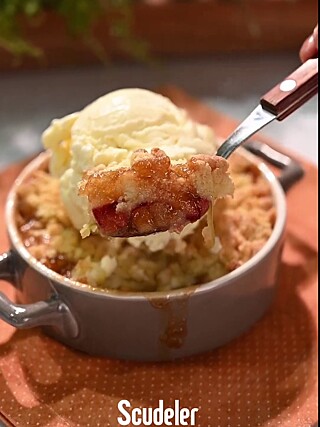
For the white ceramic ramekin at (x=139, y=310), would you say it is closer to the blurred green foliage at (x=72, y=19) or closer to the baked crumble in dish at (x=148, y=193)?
the baked crumble in dish at (x=148, y=193)

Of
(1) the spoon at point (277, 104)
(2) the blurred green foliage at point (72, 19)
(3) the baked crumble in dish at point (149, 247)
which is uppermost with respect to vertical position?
(1) the spoon at point (277, 104)

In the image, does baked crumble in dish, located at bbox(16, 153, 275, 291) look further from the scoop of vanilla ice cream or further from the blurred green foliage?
the blurred green foliage

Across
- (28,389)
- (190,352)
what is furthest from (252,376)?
(28,389)

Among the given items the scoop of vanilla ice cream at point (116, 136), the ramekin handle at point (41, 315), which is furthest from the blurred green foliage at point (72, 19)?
the ramekin handle at point (41, 315)

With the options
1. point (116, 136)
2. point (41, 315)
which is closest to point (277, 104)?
point (116, 136)

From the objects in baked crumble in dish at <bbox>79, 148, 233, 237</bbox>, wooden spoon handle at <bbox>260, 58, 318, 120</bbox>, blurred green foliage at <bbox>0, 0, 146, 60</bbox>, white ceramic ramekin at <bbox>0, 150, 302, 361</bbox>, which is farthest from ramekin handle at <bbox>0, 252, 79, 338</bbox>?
blurred green foliage at <bbox>0, 0, 146, 60</bbox>

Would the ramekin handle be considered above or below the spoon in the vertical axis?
below
